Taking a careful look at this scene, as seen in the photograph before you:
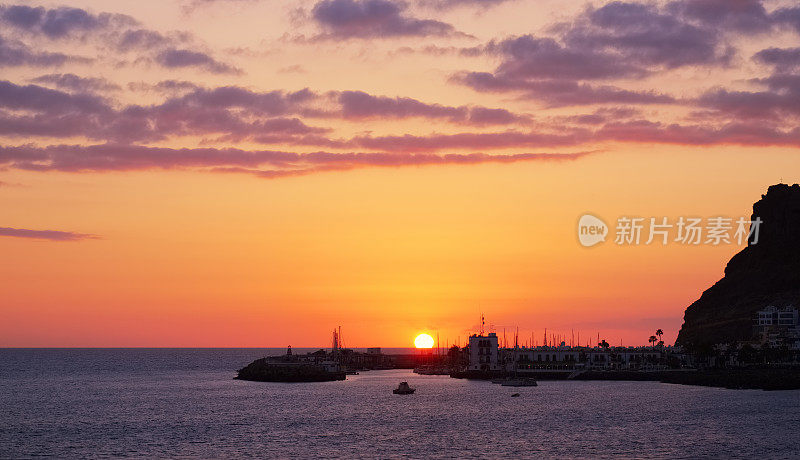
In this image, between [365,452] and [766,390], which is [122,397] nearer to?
[365,452]

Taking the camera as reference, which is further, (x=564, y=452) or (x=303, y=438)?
(x=303, y=438)

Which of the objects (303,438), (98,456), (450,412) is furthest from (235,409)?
(98,456)

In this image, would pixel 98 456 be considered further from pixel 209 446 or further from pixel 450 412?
pixel 450 412

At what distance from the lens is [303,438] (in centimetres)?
10556

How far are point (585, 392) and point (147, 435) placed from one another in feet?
346

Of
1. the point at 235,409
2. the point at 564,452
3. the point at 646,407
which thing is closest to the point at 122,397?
the point at 235,409

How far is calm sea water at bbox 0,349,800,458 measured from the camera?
95562mm

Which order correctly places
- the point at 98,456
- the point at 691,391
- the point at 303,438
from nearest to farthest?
the point at 98,456 < the point at 303,438 < the point at 691,391

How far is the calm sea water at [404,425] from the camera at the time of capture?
314ft

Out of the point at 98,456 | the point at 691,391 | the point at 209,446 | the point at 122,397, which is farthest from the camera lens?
the point at 691,391

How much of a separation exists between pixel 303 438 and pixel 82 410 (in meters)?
57.0

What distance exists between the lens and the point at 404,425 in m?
122

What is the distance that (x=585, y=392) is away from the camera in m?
189

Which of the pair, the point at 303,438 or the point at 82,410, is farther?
the point at 82,410
